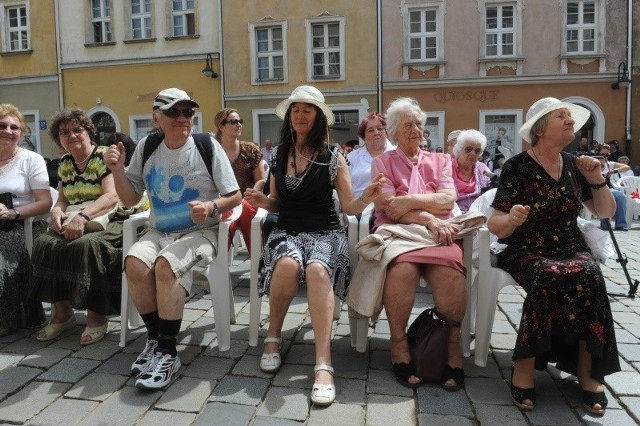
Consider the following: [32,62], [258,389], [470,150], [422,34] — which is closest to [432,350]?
[258,389]

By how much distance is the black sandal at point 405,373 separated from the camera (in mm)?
2734

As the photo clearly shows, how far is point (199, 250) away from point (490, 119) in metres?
14.6

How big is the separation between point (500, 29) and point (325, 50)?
17.2ft

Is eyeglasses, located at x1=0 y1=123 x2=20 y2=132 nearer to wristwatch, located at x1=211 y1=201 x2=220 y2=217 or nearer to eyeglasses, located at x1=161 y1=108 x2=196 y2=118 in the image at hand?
eyeglasses, located at x1=161 y1=108 x2=196 y2=118

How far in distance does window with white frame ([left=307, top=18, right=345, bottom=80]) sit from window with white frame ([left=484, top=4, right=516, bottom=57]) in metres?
4.39

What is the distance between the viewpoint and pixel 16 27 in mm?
18547

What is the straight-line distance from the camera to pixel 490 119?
52.9ft

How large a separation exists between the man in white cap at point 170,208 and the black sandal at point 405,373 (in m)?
1.18

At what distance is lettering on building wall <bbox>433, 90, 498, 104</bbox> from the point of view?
1593 cm

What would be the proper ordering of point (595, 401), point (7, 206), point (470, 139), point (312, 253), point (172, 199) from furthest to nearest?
point (470, 139)
point (7, 206)
point (172, 199)
point (312, 253)
point (595, 401)

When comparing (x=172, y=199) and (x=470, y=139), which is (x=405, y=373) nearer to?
(x=172, y=199)

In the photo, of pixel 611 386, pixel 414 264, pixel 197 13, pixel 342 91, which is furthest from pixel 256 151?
pixel 197 13

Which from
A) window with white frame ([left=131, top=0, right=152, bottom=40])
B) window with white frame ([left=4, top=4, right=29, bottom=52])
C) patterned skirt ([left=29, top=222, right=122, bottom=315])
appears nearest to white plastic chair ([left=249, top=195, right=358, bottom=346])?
patterned skirt ([left=29, top=222, right=122, bottom=315])

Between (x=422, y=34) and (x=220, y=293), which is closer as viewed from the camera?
(x=220, y=293)
